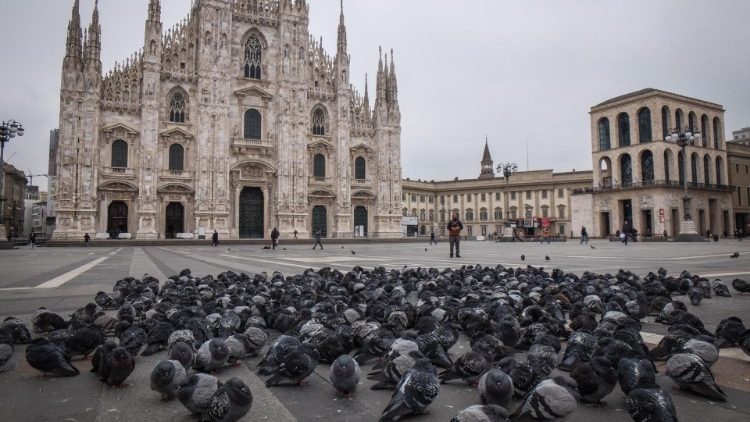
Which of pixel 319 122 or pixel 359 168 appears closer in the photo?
pixel 319 122

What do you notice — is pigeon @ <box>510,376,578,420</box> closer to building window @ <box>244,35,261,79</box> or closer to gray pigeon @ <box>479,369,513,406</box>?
gray pigeon @ <box>479,369,513,406</box>

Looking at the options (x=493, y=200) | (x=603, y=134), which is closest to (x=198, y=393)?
(x=603, y=134)

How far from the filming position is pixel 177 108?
127 ft

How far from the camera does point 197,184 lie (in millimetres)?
Result: 38094

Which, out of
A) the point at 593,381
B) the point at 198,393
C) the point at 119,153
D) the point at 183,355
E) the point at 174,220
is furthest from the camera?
the point at 174,220

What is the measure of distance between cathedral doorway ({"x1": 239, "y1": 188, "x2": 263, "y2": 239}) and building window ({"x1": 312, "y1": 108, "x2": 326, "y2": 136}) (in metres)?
8.44

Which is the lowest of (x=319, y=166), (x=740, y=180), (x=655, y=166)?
(x=319, y=166)

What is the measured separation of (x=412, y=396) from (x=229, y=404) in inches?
33.5

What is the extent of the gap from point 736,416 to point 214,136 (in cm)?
4077

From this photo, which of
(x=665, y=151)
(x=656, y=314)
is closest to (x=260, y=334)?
(x=656, y=314)

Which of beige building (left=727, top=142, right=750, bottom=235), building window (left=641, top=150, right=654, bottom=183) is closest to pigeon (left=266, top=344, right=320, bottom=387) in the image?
building window (left=641, top=150, right=654, bottom=183)

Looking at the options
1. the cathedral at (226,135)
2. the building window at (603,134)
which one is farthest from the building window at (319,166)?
the building window at (603,134)

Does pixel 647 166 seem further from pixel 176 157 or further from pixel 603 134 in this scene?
pixel 176 157

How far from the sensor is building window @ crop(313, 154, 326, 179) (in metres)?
43.8
